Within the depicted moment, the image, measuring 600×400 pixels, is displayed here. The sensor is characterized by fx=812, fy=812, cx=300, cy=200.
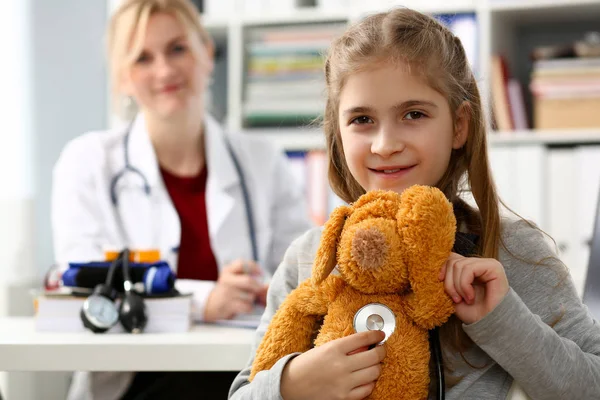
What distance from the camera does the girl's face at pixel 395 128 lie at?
94 cm

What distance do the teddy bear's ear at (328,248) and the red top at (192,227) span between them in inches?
42.1

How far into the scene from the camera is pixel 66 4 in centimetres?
266

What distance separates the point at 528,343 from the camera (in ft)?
2.74

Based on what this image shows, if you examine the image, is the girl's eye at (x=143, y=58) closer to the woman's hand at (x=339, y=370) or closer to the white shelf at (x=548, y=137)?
the white shelf at (x=548, y=137)

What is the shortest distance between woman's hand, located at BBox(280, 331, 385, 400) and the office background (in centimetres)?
148

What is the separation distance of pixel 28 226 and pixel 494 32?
5.05ft

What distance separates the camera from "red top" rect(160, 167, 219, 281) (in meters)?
1.87

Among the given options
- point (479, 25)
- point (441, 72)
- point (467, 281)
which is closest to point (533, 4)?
point (479, 25)

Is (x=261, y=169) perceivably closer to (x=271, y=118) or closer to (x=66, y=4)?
(x=271, y=118)

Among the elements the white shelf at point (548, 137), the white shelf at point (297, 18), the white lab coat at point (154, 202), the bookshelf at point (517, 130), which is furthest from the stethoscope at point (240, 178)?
the white shelf at point (548, 137)

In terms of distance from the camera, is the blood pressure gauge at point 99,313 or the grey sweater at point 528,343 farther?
the blood pressure gauge at point 99,313

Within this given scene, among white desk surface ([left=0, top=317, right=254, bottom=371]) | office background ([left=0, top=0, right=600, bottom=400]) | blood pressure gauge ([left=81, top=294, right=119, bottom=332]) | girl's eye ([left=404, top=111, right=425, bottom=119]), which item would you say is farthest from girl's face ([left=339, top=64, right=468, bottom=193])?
office background ([left=0, top=0, right=600, bottom=400])

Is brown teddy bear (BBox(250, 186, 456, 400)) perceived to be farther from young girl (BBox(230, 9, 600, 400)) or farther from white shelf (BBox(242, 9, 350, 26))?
white shelf (BBox(242, 9, 350, 26))

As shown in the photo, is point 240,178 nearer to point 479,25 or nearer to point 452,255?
point 479,25
